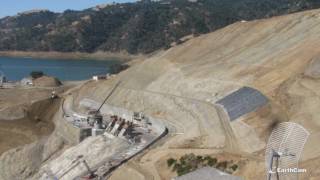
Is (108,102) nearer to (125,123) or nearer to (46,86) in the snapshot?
(125,123)

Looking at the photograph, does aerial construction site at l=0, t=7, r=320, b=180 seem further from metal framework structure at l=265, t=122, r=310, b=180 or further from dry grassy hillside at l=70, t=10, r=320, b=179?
metal framework structure at l=265, t=122, r=310, b=180

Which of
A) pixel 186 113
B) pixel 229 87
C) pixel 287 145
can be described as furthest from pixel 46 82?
pixel 287 145

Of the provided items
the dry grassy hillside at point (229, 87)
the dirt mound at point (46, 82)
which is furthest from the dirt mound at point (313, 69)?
the dirt mound at point (46, 82)

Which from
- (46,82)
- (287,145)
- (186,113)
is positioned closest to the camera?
(287,145)

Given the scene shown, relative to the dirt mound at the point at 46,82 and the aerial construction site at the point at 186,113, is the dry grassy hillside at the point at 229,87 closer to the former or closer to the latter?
the aerial construction site at the point at 186,113

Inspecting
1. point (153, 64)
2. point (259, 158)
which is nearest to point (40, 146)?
point (153, 64)

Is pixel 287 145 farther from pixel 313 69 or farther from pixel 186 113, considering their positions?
pixel 186 113

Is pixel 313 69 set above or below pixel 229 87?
above
